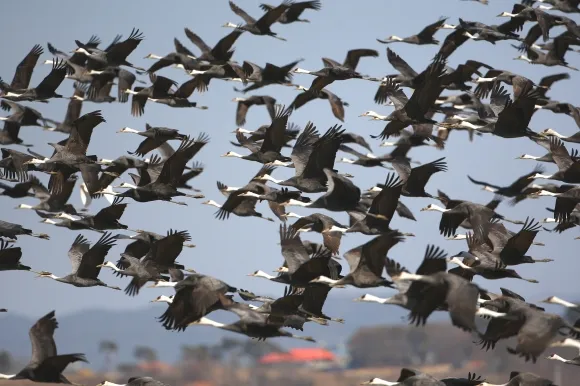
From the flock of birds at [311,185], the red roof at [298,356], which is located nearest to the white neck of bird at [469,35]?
the flock of birds at [311,185]

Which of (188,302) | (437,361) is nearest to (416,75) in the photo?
(188,302)

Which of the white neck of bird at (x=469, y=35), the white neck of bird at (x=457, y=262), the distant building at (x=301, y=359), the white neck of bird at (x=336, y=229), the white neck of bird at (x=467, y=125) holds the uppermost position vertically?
the white neck of bird at (x=469, y=35)

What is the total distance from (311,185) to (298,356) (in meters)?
48.1

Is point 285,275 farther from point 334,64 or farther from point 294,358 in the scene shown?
point 294,358

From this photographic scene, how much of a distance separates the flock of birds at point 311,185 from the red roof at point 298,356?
3259cm

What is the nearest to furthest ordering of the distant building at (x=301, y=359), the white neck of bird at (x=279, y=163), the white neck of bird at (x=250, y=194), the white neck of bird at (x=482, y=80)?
the white neck of bird at (x=250, y=194) < the white neck of bird at (x=279, y=163) < the white neck of bird at (x=482, y=80) < the distant building at (x=301, y=359)

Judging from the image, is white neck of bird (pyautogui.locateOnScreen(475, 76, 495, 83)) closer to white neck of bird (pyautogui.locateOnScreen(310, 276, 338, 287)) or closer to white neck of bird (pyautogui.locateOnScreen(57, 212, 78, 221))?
white neck of bird (pyautogui.locateOnScreen(310, 276, 338, 287))

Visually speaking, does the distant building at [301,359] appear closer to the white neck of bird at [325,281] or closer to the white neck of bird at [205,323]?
the white neck of bird at [325,281]

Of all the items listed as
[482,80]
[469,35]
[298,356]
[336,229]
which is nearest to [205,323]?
[336,229]

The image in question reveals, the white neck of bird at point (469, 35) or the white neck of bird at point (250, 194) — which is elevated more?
the white neck of bird at point (469, 35)

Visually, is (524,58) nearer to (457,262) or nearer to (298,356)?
(457,262)

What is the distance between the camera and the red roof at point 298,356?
63250 mm

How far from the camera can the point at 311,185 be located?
23.6 meters

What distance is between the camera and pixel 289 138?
27281mm
